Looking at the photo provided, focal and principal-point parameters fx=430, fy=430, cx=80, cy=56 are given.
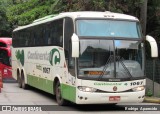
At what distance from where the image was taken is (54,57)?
1616 cm

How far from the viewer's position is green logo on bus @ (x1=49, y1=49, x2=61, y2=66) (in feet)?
51.1

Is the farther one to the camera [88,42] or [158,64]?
[158,64]

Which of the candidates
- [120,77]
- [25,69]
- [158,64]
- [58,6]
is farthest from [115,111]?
[58,6]

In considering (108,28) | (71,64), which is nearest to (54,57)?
(71,64)

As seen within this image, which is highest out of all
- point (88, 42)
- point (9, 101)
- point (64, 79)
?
point (88, 42)

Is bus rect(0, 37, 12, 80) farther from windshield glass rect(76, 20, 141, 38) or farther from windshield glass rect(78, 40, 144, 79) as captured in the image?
windshield glass rect(78, 40, 144, 79)

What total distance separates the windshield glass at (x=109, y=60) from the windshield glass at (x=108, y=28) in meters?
0.28

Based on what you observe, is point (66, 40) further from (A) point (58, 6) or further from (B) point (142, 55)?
(A) point (58, 6)

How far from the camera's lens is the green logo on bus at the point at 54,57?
15.6 metres

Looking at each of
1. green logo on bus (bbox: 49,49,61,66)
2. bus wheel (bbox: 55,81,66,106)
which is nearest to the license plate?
bus wheel (bbox: 55,81,66,106)

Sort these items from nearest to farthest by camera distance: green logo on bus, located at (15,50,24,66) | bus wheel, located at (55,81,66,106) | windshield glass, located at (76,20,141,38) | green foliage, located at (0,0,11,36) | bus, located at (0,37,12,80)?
windshield glass, located at (76,20,141,38) < bus wheel, located at (55,81,66,106) < green logo on bus, located at (15,50,24,66) < bus, located at (0,37,12,80) < green foliage, located at (0,0,11,36)

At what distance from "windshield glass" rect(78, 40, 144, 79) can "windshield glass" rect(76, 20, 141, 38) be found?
0.92 ft

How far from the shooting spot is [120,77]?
13625 millimetres

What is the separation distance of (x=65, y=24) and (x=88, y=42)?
5.19 feet
